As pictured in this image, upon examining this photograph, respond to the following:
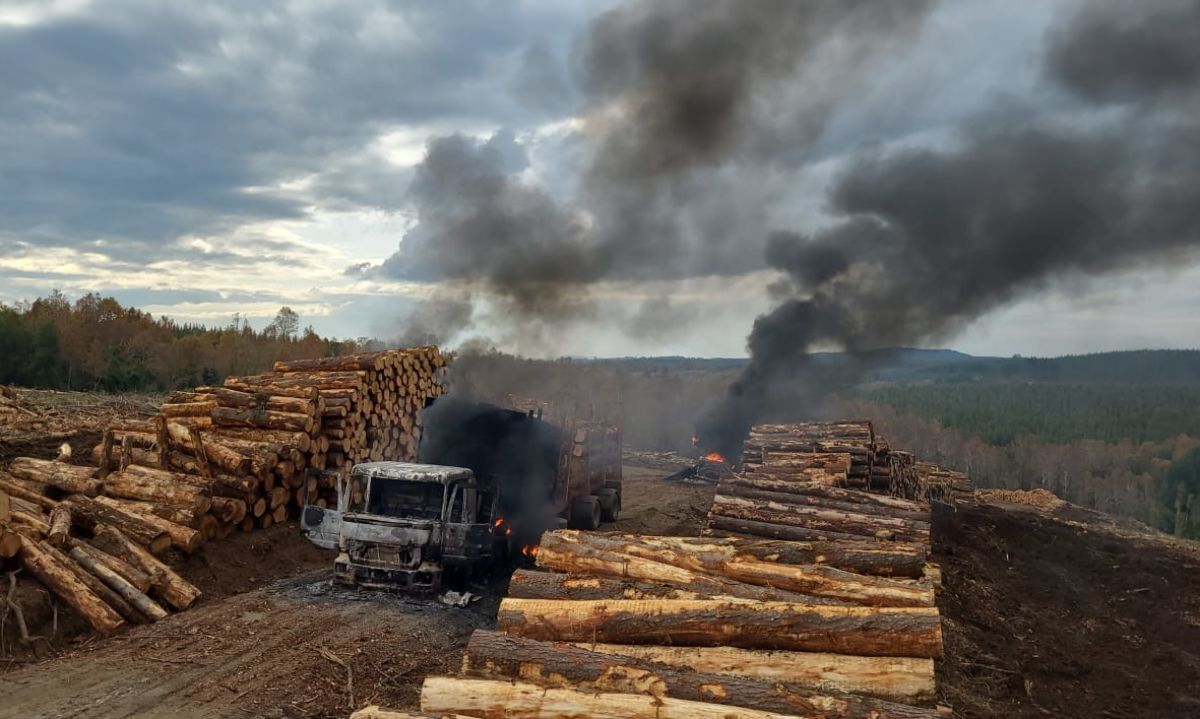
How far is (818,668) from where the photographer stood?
567cm

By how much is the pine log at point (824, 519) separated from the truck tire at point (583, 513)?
20.7 feet

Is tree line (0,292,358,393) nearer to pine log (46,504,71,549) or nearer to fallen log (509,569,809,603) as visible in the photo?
pine log (46,504,71,549)

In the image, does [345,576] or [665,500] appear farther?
A: [665,500]

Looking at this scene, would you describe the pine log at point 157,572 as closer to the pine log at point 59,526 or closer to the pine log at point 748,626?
the pine log at point 59,526

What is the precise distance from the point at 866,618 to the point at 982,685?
→ 3.91m

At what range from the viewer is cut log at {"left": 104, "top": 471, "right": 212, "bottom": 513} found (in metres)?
13.0

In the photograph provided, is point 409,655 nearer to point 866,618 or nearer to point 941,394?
point 866,618

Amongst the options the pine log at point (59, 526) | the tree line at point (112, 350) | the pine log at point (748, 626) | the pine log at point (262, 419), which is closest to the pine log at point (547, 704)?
the pine log at point (748, 626)

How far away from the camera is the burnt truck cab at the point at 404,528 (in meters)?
11.5

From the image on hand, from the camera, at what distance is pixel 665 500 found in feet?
88.8

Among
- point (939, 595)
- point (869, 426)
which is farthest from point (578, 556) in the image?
point (869, 426)

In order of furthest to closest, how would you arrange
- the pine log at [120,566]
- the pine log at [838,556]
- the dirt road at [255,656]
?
the pine log at [120,566] < the dirt road at [255,656] < the pine log at [838,556]

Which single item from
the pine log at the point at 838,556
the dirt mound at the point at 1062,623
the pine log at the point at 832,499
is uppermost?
the pine log at the point at 838,556

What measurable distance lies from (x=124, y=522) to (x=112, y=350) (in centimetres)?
4340
